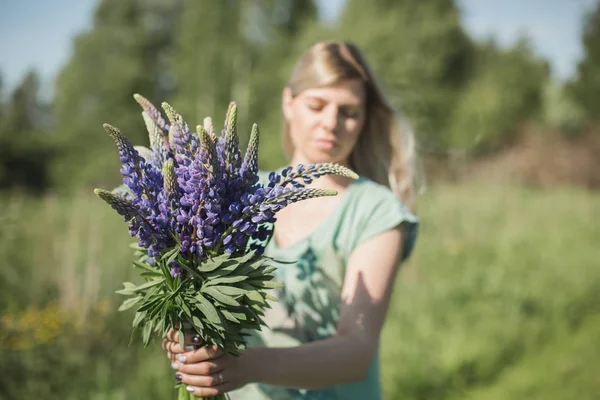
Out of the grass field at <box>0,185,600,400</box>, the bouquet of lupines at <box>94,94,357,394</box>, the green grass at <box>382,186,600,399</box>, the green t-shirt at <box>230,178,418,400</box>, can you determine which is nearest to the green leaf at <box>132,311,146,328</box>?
the bouquet of lupines at <box>94,94,357,394</box>

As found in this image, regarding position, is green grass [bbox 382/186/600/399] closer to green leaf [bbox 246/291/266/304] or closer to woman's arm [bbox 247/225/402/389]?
woman's arm [bbox 247/225/402/389]

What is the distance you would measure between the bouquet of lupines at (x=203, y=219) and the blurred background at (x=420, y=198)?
236 centimetres

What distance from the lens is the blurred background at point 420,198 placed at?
4434mm

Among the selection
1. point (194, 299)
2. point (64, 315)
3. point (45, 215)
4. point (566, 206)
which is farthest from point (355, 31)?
point (194, 299)

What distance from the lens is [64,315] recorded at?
4293mm

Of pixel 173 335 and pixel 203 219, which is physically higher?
pixel 203 219

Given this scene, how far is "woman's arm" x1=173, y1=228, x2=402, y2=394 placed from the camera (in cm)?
131

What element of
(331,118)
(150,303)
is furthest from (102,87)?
(150,303)

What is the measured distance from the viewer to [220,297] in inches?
46.3

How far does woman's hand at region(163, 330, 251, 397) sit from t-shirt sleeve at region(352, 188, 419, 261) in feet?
1.98

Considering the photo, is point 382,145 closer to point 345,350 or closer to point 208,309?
point 345,350

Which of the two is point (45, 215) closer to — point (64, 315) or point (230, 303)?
point (64, 315)

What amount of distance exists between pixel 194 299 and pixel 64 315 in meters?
3.57

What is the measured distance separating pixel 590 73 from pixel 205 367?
32122 mm
